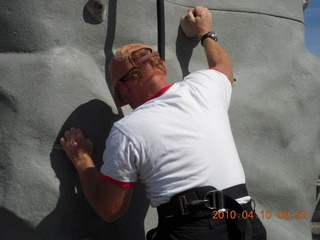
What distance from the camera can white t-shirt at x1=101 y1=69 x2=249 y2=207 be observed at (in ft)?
4.01

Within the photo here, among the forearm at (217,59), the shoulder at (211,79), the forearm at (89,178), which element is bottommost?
the forearm at (89,178)

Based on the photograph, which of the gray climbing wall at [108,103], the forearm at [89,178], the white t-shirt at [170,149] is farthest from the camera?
the gray climbing wall at [108,103]

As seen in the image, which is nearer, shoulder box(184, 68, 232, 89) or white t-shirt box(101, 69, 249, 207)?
white t-shirt box(101, 69, 249, 207)

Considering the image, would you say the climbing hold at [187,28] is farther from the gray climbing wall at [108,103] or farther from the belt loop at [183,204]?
the belt loop at [183,204]

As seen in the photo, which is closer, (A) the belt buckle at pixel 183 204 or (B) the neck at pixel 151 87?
(A) the belt buckle at pixel 183 204

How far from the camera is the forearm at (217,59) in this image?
5.01 feet

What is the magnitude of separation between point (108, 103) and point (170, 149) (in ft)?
1.39

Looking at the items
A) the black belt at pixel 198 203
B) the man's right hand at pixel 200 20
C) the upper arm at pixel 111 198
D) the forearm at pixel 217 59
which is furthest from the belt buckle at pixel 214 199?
the man's right hand at pixel 200 20

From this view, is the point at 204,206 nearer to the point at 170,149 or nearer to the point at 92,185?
the point at 170,149

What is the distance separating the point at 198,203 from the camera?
1230mm

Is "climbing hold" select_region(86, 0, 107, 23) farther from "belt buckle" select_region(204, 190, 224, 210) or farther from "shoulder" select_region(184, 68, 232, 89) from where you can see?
"belt buckle" select_region(204, 190, 224, 210)

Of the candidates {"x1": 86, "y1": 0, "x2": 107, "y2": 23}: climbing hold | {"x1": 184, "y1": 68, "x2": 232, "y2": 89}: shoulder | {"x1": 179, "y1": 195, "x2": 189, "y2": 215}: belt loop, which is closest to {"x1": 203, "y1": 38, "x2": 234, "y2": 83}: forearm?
{"x1": 184, "y1": 68, "x2": 232, "y2": 89}: shoulder

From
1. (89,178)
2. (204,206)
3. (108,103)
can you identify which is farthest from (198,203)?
(108,103)

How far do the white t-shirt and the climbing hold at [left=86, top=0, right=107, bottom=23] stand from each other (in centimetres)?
43
